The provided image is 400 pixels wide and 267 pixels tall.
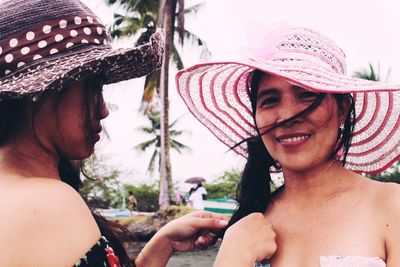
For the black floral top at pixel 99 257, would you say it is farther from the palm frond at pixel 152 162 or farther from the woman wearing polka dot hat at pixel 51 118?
the palm frond at pixel 152 162

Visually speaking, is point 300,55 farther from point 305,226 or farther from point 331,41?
point 305,226

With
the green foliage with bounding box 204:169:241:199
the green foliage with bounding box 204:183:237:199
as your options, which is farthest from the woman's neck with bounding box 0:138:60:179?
the green foliage with bounding box 204:183:237:199

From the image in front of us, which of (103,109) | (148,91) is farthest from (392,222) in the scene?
(148,91)

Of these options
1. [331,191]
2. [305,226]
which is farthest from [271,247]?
[331,191]

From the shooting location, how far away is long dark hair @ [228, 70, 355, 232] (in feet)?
6.09

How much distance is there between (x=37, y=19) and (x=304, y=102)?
0.91 m

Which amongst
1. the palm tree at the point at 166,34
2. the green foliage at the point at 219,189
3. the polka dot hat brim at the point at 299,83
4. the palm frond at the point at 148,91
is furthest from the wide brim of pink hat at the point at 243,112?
the green foliage at the point at 219,189

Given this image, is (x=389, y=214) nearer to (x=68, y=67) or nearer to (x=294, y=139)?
(x=294, y=139)

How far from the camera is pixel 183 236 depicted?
2.01 metres

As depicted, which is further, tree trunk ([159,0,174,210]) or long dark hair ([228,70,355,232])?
tree trunk ([159,0,174,210])

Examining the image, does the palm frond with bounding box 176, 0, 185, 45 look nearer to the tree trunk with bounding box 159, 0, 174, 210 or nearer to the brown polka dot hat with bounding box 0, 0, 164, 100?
the tree trunk with bounding box 159, 0, 174, 210

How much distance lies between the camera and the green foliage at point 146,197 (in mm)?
26781

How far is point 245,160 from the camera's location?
2.20 meters

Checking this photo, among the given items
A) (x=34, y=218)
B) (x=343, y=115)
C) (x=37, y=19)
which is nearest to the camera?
(x=34, y=218)
